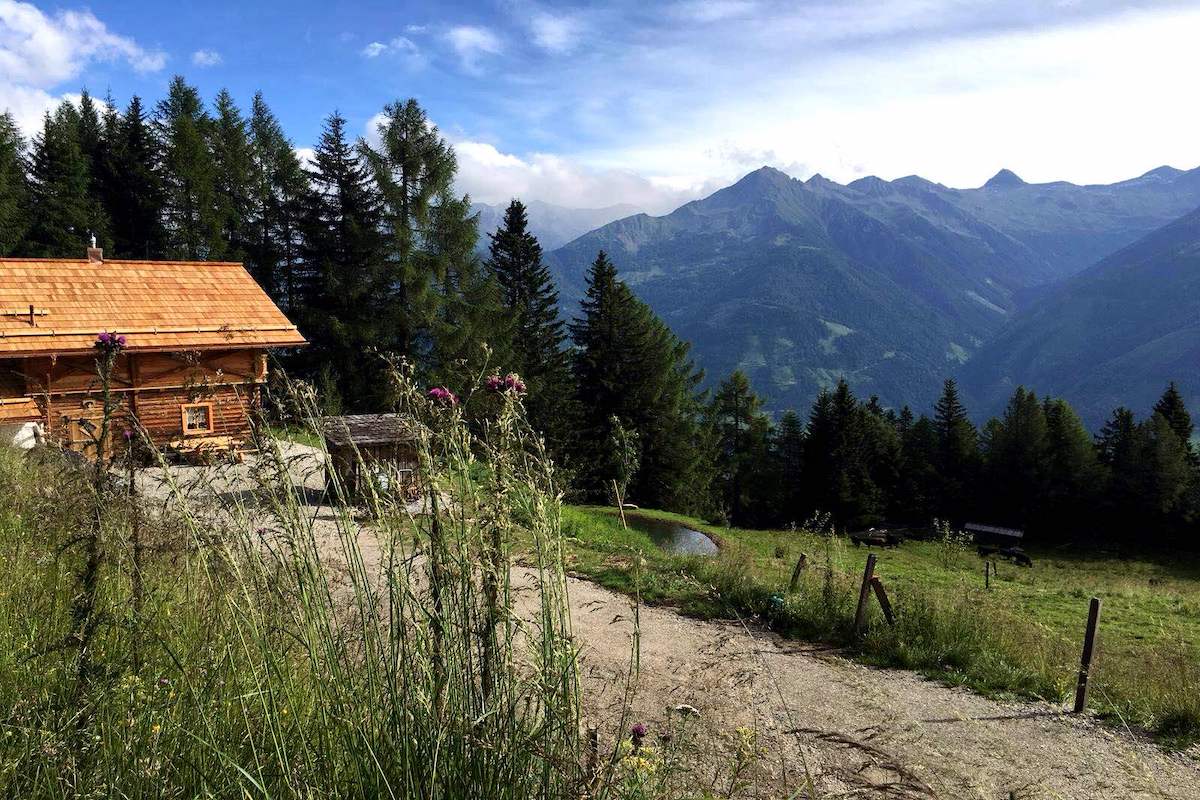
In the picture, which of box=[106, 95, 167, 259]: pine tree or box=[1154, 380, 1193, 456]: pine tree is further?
box=[1154, 380, 1193, 456]: pine tree

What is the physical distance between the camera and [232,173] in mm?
42531

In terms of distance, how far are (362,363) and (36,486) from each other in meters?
29.6

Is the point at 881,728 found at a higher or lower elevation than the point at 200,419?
lower

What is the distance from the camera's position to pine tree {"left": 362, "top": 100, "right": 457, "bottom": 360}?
117 ft

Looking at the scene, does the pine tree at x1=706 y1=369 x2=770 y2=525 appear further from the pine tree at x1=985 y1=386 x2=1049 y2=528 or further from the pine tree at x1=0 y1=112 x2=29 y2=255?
the pine tree at x1=0 y1=112 x2=29 y2=255

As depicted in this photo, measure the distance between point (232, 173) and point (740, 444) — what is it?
47.3m

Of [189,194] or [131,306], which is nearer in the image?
[131,306]

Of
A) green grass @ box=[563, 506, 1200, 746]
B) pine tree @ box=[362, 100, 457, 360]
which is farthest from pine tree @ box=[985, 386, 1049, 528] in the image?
pine tree @ box=[362, 100, 457, 360]

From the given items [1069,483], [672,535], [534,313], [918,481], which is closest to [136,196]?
[534,313]

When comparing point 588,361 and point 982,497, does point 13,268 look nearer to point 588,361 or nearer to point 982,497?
point 588,361

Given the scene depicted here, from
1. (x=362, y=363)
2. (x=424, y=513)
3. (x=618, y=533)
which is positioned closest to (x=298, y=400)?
(x=424, y=513)

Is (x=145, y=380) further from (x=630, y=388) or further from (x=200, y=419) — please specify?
(x=630, y=388)

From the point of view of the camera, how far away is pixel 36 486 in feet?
25.0

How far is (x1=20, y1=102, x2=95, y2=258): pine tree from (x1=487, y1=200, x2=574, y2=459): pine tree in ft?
71.0
